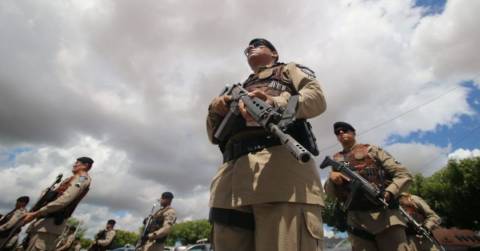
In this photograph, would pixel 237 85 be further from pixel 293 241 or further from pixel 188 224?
pixel 188 224

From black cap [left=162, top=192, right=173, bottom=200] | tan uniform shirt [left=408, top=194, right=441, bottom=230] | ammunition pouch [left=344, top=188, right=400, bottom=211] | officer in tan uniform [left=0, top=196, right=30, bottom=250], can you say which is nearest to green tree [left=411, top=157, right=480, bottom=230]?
tan uniform shirt [left=408, top=194, right=441, bottom=230]

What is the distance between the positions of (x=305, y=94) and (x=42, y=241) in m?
5.33

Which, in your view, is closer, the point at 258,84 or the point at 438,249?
the point at 258,84

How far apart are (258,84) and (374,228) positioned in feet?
8.37

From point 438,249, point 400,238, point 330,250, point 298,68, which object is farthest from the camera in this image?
point 330,250

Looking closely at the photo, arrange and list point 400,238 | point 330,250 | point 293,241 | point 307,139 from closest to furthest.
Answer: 1. point 293,241
2. point 307,139
3. point 400,238
4. point 330,250

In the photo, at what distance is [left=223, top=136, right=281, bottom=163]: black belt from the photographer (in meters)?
2.09

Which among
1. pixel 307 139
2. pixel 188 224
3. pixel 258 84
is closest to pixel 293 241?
pixel 307 139

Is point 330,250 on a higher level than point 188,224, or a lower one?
lower

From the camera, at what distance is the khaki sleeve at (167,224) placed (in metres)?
8.39

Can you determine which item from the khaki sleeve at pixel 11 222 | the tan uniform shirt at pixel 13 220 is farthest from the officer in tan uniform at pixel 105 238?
the khaki sleeve at pixel 11 222

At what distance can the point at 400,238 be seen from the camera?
12.1ft

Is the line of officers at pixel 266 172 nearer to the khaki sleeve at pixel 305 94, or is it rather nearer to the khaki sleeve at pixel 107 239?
the khaki sleeve at pixel 305 94

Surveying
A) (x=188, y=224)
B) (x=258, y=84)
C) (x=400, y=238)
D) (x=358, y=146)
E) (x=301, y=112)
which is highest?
(x=188, y=224)
